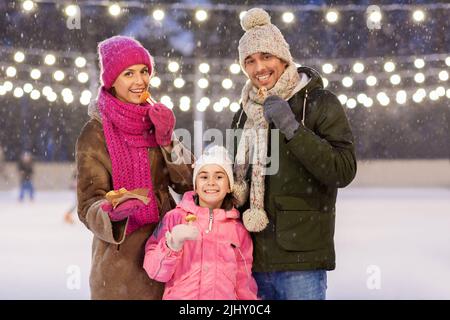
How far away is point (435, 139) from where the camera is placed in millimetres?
17297

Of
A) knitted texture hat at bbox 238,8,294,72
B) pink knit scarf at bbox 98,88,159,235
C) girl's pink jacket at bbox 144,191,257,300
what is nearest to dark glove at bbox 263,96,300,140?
knitted texture hat at bbox 238,8,294,72

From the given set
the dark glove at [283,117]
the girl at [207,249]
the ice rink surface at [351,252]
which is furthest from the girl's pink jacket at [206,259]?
the ice rink surface at [351,252]

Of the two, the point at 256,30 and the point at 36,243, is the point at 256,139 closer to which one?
the point at 256,30

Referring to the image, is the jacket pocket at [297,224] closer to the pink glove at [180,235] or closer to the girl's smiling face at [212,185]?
the girl's smiling face at [212,185]

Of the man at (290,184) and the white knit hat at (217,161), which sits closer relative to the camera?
the man at (290,184)

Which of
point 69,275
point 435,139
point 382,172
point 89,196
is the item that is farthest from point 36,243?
point 435,139

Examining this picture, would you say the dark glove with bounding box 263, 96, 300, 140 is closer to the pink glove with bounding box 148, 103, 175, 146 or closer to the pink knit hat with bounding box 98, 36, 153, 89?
the pink glove with bounding box 148, 103, 175, 146

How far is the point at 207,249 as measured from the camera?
266cm

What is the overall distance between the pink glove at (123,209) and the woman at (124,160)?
79 mm

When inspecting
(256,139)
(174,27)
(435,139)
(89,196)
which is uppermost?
(174,27)

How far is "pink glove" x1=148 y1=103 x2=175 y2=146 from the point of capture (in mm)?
2693

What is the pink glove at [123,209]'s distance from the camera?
2457mm

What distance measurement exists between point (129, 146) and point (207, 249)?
0.52 meters

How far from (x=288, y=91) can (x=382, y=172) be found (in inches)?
574
